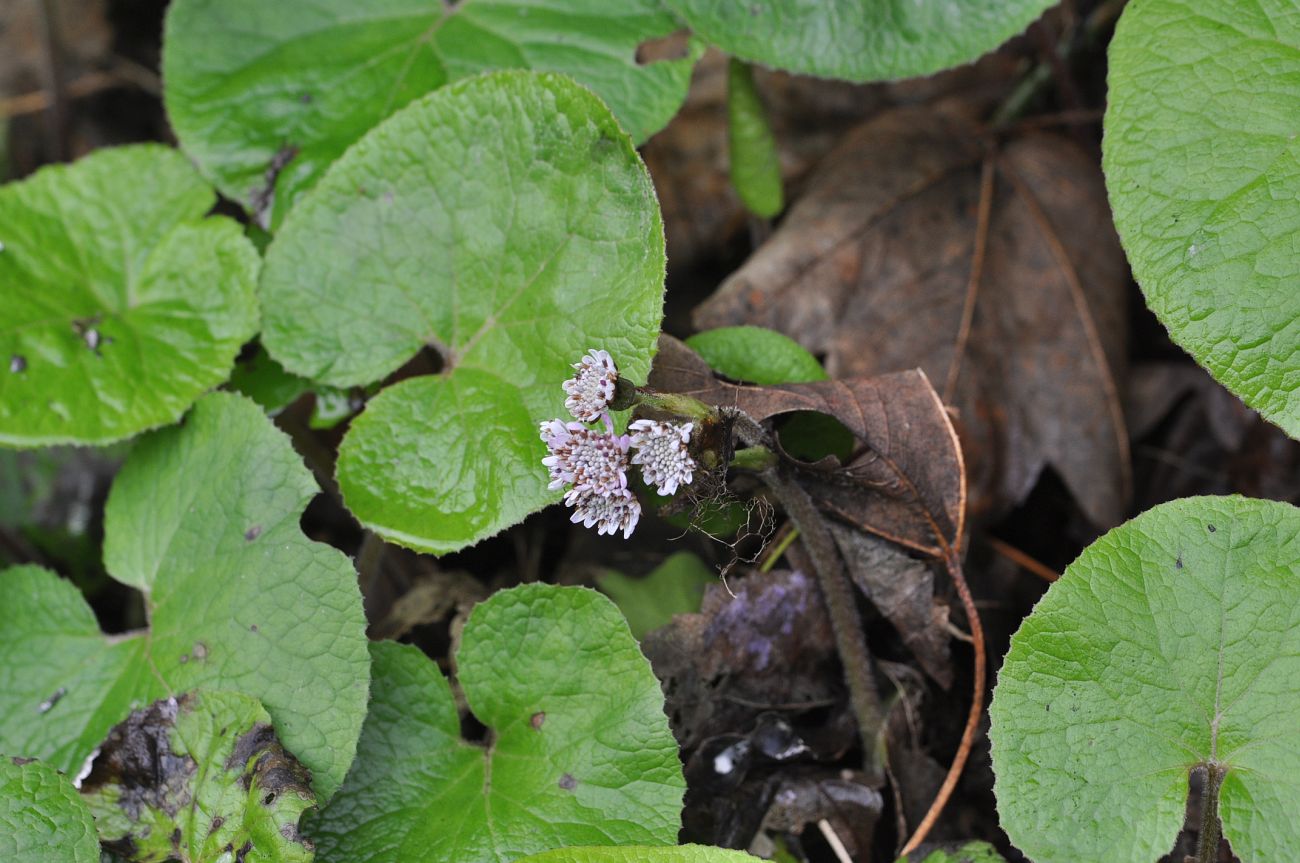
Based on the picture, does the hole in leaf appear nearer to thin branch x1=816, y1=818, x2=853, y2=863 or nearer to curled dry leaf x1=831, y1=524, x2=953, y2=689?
curled dry leaf x1=831, y1=524, x2=953, y2=689

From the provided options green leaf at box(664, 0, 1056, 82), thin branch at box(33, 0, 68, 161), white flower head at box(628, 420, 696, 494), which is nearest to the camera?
white flower head at box(628, 420, 696, 494)

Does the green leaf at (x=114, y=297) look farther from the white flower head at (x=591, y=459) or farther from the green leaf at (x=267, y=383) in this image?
the white flower head at (x=591, y=459)

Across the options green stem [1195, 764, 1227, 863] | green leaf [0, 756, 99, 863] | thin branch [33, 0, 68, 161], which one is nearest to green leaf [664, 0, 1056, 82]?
green stem [1195, 764, 1227, 863]

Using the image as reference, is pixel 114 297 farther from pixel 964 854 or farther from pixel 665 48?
pixel 964 854

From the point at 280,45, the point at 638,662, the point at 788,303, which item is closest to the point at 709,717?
the point at 638,662

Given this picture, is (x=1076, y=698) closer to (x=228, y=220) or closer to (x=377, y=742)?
(x=377, y=742)

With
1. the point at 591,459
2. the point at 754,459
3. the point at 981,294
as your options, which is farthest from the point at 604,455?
the point at 981,294
